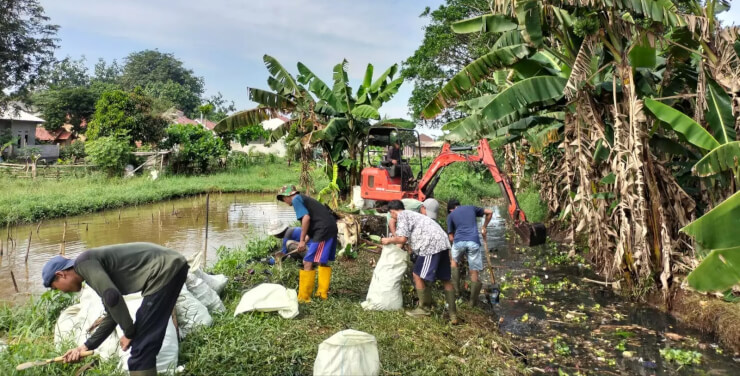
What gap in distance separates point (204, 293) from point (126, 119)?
71.3 feet

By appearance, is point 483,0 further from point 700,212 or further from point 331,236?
point 331,236

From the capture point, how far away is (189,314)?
4828 millimetres

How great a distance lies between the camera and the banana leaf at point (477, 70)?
310 inches

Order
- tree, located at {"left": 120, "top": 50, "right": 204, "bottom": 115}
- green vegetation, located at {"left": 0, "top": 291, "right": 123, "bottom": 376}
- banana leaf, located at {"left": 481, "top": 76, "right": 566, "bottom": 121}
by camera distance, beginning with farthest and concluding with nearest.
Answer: tree, located at {"left": 120, "top": 50, "right": 204, "bottom": 115}
banana leaf, located at {"left": 481, "top": 76, "right": 566, "bottom": 121}
green vegetation, located at {"left": 0, "top": 291, "right": 123, "bottom": 376}

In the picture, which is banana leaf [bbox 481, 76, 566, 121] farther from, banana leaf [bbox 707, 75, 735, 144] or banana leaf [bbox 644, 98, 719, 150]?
banana leaf [bbox 707, 75, 735, 144]

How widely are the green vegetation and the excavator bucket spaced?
7.01 meters

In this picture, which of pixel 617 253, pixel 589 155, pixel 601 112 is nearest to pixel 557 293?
pixel 617 253

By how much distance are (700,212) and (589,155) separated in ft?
5.94

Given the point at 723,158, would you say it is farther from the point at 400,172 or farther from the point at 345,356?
the point at 400,172

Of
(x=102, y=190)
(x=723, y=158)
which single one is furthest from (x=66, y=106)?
(x=723, y=158)

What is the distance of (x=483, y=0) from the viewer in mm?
21078

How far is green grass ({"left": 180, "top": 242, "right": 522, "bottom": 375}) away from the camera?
13.9 ft

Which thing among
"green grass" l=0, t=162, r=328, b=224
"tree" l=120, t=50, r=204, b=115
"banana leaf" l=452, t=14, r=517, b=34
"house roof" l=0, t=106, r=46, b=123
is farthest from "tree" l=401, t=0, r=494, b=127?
"tree" l=120, t=50, r=204, b=115

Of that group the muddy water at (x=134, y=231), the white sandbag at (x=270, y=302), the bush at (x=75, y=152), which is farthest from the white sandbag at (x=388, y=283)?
the bush at (x=75, y=152)
